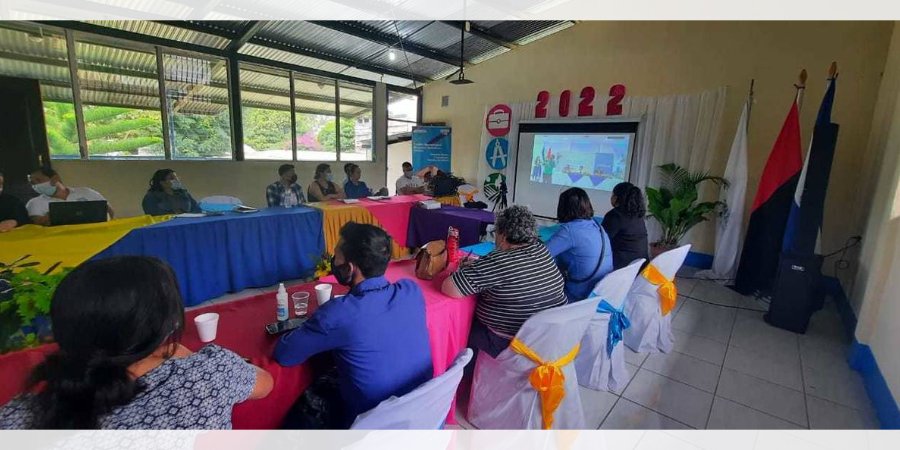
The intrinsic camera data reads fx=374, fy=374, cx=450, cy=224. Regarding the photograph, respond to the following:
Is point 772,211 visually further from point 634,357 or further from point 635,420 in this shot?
point 635,420

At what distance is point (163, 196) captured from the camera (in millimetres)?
3648

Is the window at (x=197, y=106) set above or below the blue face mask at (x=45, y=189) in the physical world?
above

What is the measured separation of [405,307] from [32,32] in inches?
249

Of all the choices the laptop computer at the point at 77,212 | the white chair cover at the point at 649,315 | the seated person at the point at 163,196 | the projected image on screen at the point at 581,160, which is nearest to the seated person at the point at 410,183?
the projected image on screen at the point at 581,160

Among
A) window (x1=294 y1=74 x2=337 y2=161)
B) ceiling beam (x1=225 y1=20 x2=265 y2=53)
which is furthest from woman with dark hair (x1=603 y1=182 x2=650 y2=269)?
window (x1=294 y1=74 x2=337 y2=161)

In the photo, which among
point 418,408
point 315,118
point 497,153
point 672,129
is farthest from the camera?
point 315,118

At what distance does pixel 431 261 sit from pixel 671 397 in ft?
5.01

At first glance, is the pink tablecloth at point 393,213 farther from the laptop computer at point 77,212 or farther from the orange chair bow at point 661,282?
the orange chair bow at point 661,282

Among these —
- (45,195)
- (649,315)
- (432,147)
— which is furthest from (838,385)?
(432,147)

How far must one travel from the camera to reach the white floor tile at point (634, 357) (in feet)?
7.87

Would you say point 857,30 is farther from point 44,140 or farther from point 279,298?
point 44,140

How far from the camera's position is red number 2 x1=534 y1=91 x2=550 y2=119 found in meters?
5.88

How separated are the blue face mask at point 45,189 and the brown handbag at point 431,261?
136 inches

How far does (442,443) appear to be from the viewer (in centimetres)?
101
